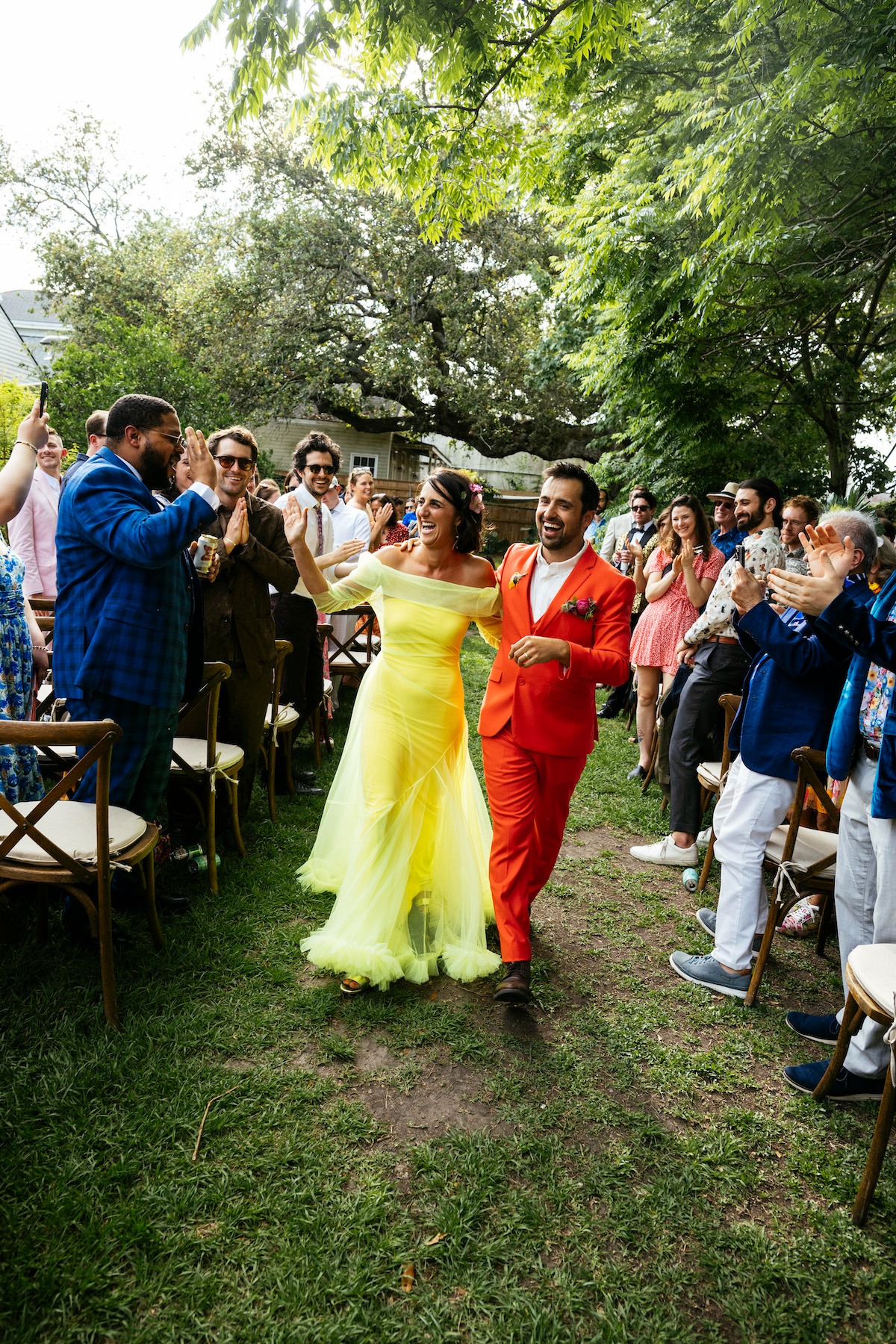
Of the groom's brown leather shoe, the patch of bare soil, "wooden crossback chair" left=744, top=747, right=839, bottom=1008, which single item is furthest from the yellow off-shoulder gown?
"wooden crossback chair" left=744, top=747, right=839, bottom=1008

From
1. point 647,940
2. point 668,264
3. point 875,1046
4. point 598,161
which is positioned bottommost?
point 647,940

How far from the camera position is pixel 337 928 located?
343cm

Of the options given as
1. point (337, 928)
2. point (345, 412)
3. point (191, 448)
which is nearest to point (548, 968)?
point (337, 928)

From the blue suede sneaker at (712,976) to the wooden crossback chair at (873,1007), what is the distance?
1.00 m

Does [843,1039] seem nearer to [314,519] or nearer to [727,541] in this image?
[727,541]

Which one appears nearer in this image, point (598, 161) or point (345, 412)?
point (598, 161)

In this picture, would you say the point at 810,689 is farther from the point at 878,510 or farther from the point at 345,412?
the point at 345,412

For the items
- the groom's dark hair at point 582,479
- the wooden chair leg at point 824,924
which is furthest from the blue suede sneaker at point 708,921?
the groom's dark hair at point 582,479

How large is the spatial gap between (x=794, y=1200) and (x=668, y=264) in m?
6.89

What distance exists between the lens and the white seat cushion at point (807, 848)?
3.51 m

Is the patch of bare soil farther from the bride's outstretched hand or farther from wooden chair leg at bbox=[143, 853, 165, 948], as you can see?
the bride's outstretched hand

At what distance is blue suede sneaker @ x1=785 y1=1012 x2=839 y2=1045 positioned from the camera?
11.0 ft

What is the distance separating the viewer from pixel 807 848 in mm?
3686

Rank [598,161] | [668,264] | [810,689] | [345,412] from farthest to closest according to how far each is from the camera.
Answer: [345,412], [598,161], [668,264], [810,689]
